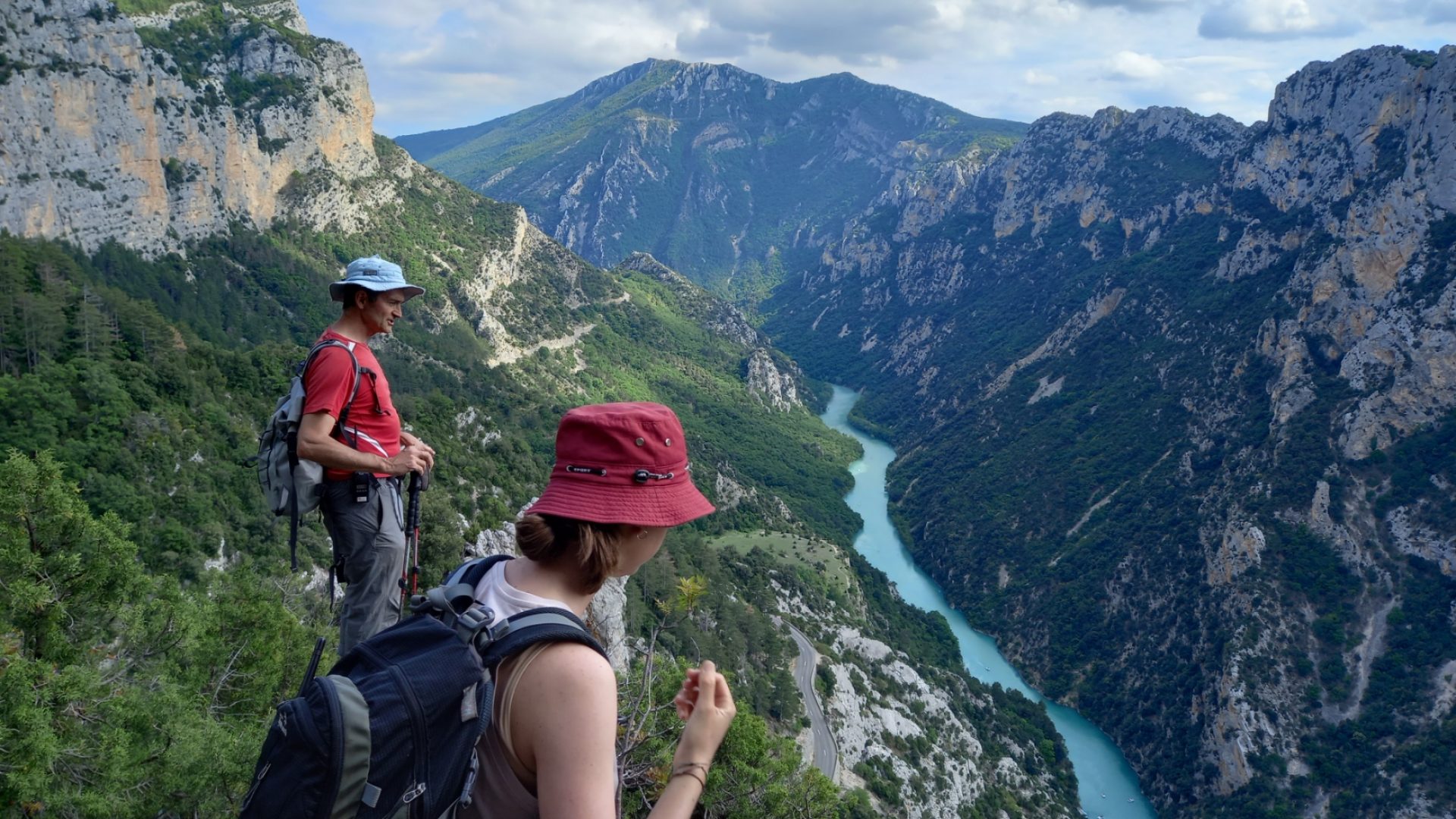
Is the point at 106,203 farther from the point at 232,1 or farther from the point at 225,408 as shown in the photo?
the point at 232,1

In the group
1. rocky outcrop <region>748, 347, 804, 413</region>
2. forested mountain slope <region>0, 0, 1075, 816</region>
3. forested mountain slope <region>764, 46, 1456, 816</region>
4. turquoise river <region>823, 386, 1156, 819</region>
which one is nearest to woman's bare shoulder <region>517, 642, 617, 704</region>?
forested mountain slope <region>0, 0, 1075, 816</region>

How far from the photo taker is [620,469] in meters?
2.66

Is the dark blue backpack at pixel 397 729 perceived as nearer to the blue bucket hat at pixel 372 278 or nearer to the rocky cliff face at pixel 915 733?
the blue bucket hat at pixel 372 278

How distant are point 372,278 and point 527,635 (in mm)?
3421

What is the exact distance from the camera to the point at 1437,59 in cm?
5734

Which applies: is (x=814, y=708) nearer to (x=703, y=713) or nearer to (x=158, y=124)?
(x=703, y=713)

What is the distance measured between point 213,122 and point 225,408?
35183 millimetres

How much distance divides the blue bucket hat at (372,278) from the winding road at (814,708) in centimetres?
2725

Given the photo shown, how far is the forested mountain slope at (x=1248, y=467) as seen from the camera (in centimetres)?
4300

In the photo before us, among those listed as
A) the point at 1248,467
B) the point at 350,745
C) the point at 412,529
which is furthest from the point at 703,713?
the point at 1248,467

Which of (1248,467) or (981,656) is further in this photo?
(981,656)

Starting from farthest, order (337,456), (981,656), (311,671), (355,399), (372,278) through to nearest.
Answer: (981,656)
(372,278)
(355,399)
(337,456)
(311,671)

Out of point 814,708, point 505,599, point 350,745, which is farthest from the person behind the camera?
point 814,708

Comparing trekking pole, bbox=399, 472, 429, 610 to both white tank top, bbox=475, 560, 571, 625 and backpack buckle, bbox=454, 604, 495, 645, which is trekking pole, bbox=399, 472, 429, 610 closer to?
white tank top, bbox=475, 560, 571, 625
